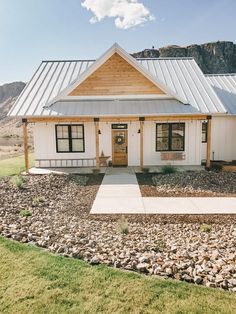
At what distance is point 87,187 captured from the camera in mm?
11641

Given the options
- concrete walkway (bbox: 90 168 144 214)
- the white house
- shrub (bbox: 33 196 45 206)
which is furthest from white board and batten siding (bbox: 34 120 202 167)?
shrub (bbox: 33 196 45 206)

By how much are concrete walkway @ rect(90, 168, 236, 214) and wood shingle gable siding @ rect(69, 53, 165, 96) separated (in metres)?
6.14

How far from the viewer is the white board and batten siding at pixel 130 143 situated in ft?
51.2

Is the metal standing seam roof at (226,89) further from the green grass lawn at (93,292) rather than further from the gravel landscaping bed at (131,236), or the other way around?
the green grass lawn at (93,292)

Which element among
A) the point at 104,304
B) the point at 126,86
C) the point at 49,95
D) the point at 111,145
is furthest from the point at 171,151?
the point at 104,304

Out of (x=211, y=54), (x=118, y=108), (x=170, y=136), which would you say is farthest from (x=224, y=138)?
(x=211, y=54)

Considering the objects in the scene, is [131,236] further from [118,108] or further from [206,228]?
[118,108]

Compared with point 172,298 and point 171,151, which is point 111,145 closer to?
point 171,151

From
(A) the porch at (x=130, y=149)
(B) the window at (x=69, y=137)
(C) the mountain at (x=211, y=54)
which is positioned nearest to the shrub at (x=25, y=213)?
(A) the porch at (x=130, y=149)

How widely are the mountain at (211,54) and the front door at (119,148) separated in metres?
65.8

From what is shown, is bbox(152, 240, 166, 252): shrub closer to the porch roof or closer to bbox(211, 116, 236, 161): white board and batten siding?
the porch roof

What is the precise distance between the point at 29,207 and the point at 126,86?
9155 millimetres

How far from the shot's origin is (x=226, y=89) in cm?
1845

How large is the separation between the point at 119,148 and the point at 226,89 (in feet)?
27.4
